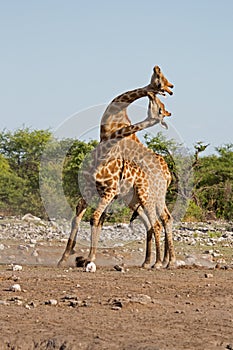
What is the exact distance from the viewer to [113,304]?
855 centimetres

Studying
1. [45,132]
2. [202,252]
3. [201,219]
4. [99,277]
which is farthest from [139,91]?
[45,132]

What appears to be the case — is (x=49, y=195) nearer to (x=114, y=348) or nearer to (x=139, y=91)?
(x=139, y=91)

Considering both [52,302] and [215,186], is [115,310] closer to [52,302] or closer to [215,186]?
[52,302]

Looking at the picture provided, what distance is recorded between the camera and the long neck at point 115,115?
13.0 m

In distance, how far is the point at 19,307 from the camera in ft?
27.5

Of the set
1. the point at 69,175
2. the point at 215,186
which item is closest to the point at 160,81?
the point at 69,175

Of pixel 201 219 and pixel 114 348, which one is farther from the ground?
pixel 201 219

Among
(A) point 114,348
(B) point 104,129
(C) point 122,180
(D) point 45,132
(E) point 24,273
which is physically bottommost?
Result: (A) point 114,348

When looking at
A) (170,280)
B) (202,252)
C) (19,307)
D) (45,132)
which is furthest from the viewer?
(45,132)

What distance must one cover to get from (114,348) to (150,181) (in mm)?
6873

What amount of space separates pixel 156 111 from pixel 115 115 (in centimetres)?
91

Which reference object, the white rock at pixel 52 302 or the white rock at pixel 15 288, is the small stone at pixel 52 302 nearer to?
the white rock at pixel 52 302

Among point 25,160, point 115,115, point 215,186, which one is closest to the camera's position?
point 115,115

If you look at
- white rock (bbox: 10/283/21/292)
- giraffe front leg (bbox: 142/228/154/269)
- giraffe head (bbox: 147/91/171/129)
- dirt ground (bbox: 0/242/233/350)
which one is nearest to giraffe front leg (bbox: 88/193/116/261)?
dirt ground (bbox: 0/242/233/350)
